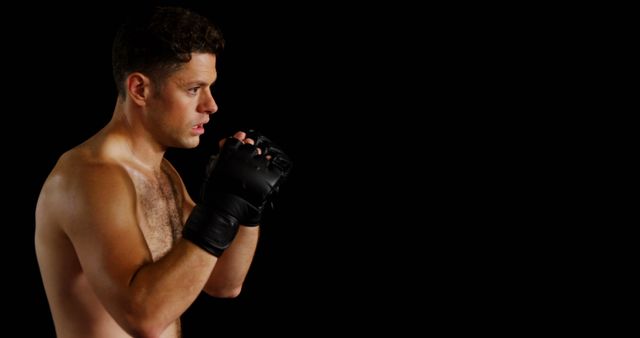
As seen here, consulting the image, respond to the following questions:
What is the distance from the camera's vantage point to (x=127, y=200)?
7.96ft

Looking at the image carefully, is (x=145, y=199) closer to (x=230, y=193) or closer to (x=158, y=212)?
(x=158, y=212)

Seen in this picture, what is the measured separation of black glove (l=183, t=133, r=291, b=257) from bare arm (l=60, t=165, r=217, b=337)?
0.06 m

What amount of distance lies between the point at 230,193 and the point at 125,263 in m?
0.38

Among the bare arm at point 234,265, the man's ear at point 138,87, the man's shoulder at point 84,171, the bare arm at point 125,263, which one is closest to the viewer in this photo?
the bare arm at point 125,263

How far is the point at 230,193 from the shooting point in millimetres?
2498

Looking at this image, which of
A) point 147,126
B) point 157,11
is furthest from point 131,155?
point 157,11

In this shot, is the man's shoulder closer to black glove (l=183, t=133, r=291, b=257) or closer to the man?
the man

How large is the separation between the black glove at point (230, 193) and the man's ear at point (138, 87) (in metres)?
0.30

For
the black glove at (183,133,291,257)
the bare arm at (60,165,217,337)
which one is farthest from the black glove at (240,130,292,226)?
the bare arm at (60,165,217,337)

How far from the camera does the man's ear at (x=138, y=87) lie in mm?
2588

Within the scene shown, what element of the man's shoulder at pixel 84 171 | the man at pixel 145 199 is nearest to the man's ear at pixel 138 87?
the man at pixel 145 199

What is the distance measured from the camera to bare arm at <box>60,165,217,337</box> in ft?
7.58

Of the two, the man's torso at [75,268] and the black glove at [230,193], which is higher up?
the black glove at [230,193]

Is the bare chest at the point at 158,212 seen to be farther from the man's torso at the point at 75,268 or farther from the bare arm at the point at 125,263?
the bare arm at the point at 125,263
